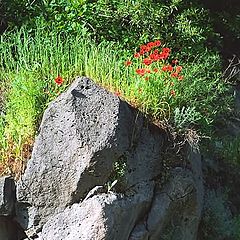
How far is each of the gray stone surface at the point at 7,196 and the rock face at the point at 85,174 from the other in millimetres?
43

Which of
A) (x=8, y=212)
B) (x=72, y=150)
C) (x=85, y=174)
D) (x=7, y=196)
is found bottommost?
(x=8, y=212)

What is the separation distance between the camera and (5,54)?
5.29 metres

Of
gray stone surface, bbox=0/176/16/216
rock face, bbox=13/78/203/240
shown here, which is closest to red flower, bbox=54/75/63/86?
rock face, bbox=13/78/203/240

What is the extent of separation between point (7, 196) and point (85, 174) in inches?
21.1

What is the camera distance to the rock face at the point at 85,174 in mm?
3920

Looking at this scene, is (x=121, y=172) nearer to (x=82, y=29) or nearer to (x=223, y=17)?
(x=82, y=29)

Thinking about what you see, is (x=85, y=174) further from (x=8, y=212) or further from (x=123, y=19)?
(x=123, y=19)

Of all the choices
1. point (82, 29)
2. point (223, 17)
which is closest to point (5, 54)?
point (82, 29)

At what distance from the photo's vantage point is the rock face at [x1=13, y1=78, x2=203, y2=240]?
392 cm

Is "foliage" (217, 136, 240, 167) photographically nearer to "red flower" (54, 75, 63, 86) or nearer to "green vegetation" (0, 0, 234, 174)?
"green vegetation" (0, 0, 234, 174)

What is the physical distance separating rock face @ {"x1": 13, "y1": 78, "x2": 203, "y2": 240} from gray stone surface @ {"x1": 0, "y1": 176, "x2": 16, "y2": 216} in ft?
0.14

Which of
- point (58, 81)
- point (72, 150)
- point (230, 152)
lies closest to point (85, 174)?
point (72, 150)

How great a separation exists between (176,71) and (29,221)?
1677 mm

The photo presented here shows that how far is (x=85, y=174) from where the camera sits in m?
4.00
